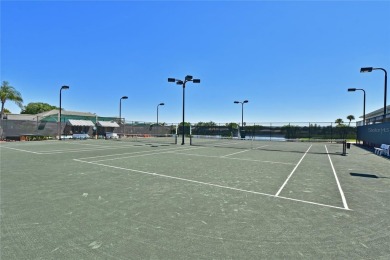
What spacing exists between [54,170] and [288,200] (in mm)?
9163

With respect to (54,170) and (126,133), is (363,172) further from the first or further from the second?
(126,133)

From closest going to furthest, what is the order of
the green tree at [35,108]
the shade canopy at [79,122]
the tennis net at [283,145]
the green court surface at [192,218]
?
the green court surface at [192,218] < the tennis net at [283,145] < the shade canopy at [79,122] < the green tree at [35,108]

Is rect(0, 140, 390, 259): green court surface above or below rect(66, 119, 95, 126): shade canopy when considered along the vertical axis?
below

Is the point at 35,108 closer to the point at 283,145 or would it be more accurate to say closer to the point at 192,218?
the point at 283,145

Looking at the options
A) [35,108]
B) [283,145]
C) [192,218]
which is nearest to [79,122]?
[283,145]

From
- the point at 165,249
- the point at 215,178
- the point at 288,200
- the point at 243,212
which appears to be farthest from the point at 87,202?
the point at 288,200

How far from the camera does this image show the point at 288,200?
591 centimetres

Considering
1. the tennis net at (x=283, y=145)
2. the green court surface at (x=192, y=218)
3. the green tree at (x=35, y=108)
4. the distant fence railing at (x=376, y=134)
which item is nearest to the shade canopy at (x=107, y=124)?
the tennis net at (x=283, y=145)

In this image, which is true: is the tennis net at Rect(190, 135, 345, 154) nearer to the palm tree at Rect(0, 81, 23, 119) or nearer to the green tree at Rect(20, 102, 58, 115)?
the palm tree at Rect(0, 81, 23, 119)

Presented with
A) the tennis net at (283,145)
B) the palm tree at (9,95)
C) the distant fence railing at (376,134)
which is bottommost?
the tennis net at (283,145)

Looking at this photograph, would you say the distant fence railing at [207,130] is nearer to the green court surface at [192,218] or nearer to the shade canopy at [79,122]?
the shade canopy at [79,122]

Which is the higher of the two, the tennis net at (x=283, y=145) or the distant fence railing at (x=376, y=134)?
the distant fence railing at (x=376, y=134)

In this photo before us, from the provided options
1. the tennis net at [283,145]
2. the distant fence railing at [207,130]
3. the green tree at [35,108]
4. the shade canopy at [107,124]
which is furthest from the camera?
the green tree at [35,108]

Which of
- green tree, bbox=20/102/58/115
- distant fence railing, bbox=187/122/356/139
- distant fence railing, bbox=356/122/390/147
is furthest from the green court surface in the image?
green tree, bbox=20/102/58/115
